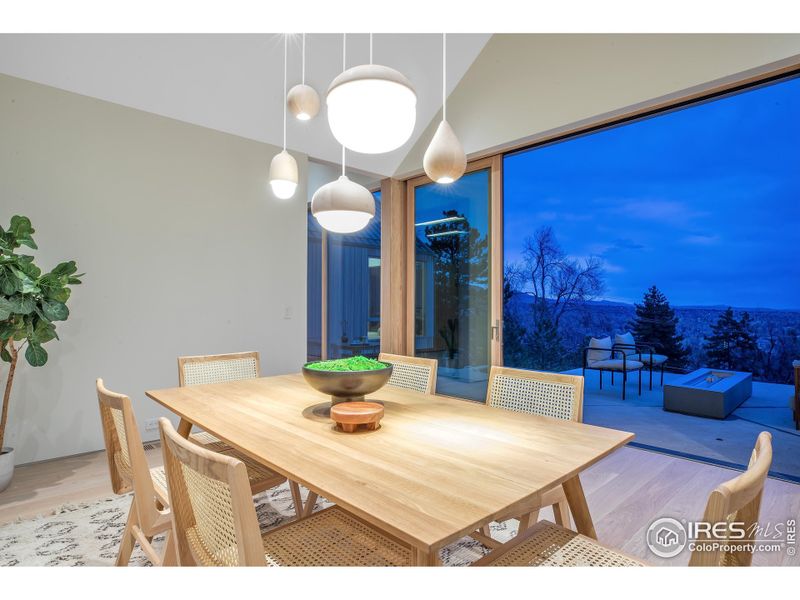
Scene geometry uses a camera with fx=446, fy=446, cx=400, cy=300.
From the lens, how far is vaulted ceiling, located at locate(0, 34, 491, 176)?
295cm

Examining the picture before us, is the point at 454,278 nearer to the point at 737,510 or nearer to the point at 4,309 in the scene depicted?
the point at 4,309

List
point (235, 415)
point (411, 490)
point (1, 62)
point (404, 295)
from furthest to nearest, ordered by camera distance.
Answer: point (404, 295), point (1, 62), point (235, 415), point (411, 490)

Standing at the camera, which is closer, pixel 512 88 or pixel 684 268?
pixel 512 88

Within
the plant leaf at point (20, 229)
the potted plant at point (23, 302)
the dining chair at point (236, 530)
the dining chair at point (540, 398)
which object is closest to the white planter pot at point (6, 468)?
the potted plant at point (23, 302)

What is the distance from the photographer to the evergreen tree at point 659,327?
192 inches

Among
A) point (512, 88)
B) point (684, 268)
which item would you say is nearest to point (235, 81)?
point (512, 88)

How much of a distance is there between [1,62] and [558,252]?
5209 millimetres

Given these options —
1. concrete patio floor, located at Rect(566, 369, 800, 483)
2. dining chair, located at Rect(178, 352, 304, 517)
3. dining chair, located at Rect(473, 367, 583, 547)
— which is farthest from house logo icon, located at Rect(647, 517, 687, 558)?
dining chair, located at Rect(178, 352, 304, 517)

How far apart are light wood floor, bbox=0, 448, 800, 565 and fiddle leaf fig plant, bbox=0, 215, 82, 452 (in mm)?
387

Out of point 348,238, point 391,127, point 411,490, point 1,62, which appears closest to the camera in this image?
point 411,490

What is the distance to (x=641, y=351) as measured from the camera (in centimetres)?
510

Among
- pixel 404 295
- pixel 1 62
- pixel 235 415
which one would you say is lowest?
pixel 235 415

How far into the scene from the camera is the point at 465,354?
430 centimetres
